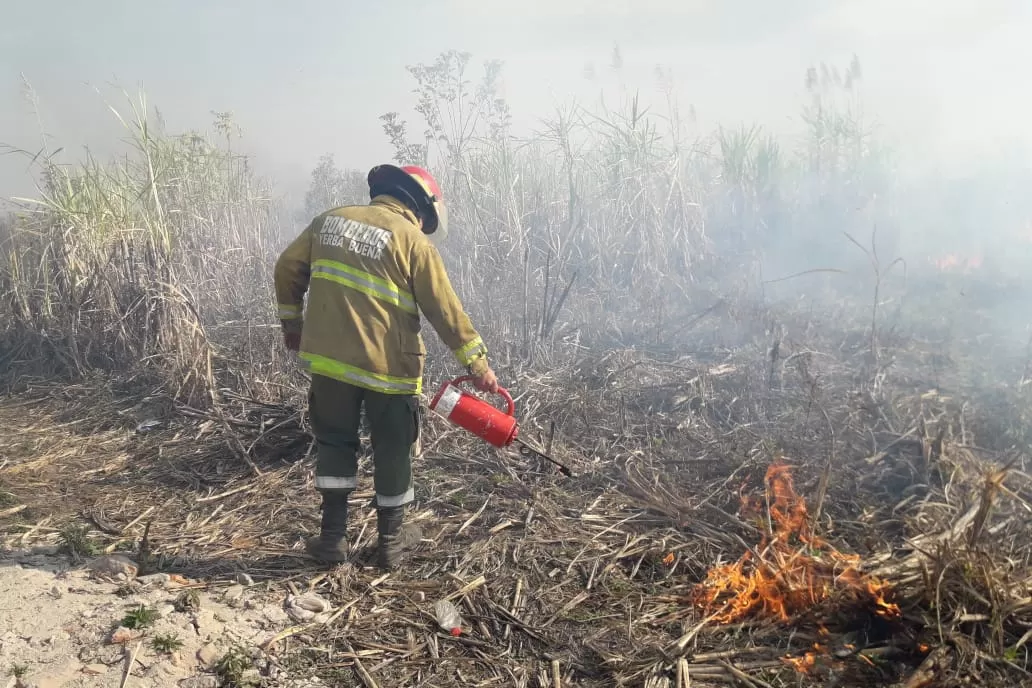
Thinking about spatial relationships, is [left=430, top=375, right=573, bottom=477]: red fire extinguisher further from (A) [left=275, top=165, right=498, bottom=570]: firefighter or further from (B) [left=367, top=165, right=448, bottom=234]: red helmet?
(B) [left=367, top=165, right=448, bottom=234]: red helmet

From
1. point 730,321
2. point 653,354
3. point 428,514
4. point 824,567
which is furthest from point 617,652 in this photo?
point 730,321

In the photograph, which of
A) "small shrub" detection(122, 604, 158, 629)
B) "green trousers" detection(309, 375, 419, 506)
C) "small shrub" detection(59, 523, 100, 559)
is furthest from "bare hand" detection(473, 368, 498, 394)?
"small shrub" detection(59, 523, 100, 559)

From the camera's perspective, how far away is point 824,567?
2768 mm

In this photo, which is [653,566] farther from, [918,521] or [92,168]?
[92,168]

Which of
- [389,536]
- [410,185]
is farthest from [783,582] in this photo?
[410,185]

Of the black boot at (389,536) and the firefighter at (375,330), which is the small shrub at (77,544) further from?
the black boot at (389,536)

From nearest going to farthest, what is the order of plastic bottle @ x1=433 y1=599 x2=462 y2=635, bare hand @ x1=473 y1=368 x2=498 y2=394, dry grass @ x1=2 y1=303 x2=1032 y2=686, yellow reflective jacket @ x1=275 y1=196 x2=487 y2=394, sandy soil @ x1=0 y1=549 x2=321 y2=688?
1. sandy soil @ x1=0 y1=549 x2=321 y2=688
2. dry grass @ x1=2 y1=303 x2=1032 y2=686
3. plastic bottle @ x1=433 y1=599 x2=462 y2=635
4. yellow reflective jacket @ x1=275 y1=196 x2=487 y2=394
5. bare hand @ x1=473 y1=368 x2=498 y2=394

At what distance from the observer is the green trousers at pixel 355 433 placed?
303 cm

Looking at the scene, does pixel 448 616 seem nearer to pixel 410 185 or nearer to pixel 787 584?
pixel 787 584

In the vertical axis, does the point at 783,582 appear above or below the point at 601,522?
above

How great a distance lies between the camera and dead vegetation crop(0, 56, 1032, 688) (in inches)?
99.0

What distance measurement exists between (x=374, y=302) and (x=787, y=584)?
6.87 feet

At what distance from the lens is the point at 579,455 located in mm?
4281

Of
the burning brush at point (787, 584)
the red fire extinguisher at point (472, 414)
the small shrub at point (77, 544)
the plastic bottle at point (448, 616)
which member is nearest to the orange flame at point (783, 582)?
the burning brush at point (787, 584)
